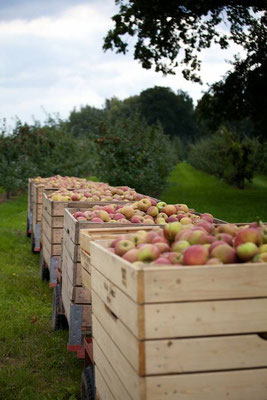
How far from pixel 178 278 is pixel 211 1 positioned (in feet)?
57.7

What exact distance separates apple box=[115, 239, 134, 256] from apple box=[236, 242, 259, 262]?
65cm

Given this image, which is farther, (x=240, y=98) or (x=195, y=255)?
(x=240, y=98)

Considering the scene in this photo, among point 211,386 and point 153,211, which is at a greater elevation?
point 153,211

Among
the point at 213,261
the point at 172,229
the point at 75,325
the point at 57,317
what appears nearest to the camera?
the point at 213,261

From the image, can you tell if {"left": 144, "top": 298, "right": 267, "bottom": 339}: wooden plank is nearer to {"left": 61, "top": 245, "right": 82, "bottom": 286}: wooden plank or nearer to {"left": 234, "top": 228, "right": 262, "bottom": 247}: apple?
{"left": 234, "top": 228, "right": 262, "bottom": 247}: apple

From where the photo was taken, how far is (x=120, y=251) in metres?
3.18

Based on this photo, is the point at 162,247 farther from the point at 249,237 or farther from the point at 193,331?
the point at 193,331

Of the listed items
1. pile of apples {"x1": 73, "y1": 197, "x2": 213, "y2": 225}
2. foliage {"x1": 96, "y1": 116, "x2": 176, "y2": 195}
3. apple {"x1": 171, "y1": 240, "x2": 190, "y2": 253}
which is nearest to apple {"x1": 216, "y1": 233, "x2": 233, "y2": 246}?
apple {"x1": 171, "y1": 240, "x2": 190, "y2": 253}

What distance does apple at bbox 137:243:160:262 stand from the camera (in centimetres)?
296

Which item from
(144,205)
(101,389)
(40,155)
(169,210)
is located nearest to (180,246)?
(101,389)

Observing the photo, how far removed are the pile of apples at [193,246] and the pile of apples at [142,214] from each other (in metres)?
1.51

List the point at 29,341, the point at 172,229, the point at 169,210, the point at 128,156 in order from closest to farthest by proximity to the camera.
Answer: the point at 172,229
the point at 169,210
the point at 29,341
the point at 128,156

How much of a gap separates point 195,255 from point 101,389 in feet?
3.95

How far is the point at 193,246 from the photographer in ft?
9.30
